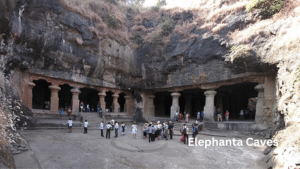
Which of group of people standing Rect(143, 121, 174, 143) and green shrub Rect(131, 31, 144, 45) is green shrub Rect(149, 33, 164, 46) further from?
group of people standing Rect(143, 121, 174, 143)

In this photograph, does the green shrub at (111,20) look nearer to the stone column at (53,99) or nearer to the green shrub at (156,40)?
the green shrub at (156,40)

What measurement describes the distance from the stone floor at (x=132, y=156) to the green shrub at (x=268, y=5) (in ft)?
29.7

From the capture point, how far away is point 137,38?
18.2 meters

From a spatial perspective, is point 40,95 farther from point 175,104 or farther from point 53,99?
point 175,104

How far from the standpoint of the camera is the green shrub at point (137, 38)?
59.1 ft

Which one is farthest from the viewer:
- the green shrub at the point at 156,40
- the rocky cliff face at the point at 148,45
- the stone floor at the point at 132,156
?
the green shrub at the point at 156,40

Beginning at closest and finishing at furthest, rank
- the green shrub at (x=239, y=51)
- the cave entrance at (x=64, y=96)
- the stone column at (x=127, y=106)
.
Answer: the green shrub at (x=239, y=51), the cave entrance at (x=64, y=96), the stone column at (x=127, y=106)

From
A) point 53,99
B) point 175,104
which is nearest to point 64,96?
point 53,99

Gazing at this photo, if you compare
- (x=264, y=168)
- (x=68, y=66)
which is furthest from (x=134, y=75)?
(x=264, y=168)

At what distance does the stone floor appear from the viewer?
18.3 feet

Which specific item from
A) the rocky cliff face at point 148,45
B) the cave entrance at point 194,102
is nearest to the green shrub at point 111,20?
the rocky cliff face at point 148,45

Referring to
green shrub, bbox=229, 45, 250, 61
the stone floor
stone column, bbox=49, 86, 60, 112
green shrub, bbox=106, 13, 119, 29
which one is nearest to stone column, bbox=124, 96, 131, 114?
stone column, bbox=49, 86, 60, 112

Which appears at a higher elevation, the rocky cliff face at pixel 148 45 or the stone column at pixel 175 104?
the rocky cliff face at pixel 148 45

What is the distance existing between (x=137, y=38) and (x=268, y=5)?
11668 mm
